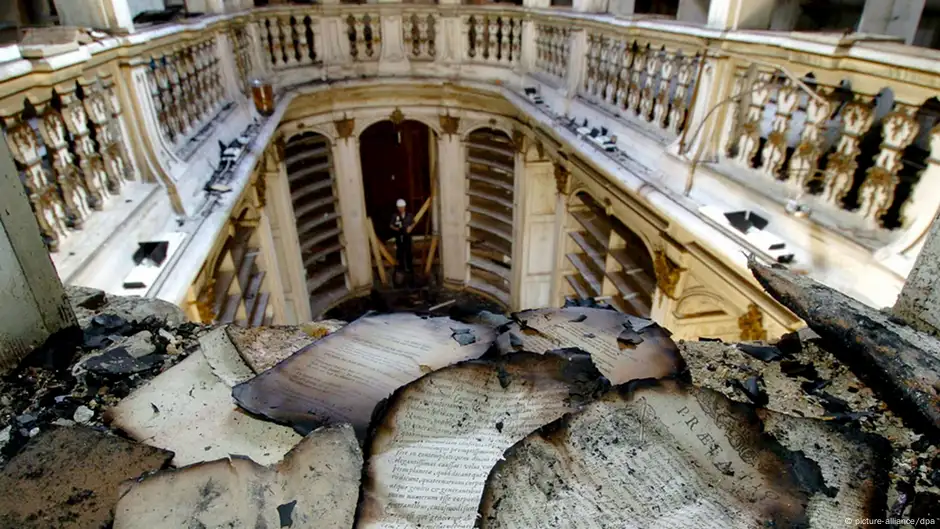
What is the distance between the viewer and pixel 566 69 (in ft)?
19.2

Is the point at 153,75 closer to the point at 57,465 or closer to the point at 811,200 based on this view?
the point at 57,465

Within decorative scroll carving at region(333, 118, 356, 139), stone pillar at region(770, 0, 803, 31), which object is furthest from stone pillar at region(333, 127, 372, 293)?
stone pillar at region(770, 0, 803, 31)

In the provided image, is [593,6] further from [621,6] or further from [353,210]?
[353,210]

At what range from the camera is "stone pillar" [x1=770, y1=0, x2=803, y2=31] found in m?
6.36

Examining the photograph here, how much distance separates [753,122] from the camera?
327cm

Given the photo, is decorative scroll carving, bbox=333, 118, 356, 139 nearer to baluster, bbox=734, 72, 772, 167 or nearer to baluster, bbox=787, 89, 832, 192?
baluster, bbox=734, 72, 772, 167

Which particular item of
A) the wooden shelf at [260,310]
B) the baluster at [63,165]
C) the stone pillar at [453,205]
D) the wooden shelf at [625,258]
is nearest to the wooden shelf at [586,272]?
the wooden shelf at [625,258]

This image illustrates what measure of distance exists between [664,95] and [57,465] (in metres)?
4.09

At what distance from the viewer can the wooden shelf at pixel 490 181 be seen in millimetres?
8281

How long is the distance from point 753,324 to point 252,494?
301 cm

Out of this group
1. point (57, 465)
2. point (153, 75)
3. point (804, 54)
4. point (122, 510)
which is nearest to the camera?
point (122, 510)

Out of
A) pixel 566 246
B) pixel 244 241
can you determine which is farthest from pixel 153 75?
pixel 566 246

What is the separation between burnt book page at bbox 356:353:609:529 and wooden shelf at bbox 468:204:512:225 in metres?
7.04

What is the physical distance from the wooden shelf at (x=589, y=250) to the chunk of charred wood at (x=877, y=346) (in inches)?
172
